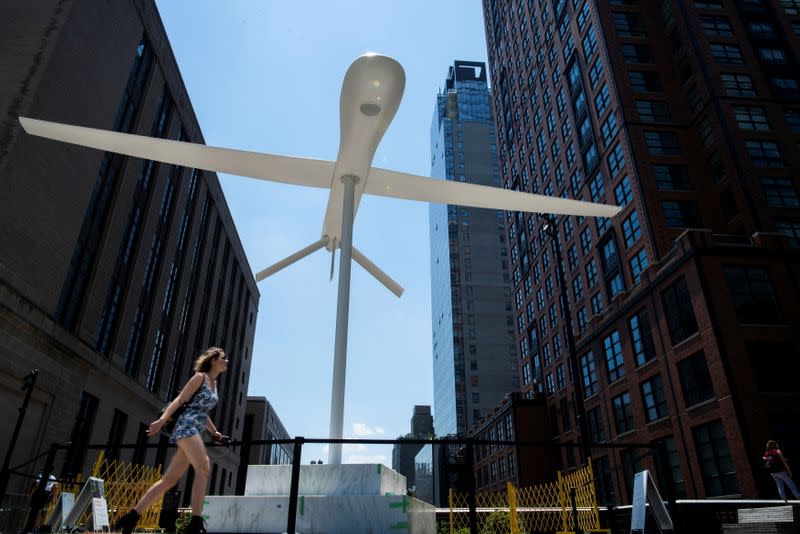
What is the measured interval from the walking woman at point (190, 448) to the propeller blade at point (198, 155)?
6.74 metres

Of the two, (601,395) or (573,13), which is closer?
(601,395)

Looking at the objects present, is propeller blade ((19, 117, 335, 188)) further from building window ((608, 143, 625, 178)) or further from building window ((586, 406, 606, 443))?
building window ((586, 406, 606, 443))

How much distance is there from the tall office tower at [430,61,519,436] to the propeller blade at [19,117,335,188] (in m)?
93.7

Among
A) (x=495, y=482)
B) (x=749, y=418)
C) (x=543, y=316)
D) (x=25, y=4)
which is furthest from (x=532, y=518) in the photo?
(x=495, y=482)

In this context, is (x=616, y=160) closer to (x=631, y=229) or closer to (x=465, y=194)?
(x=631, y=229)

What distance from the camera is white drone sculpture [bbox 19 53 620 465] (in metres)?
10.1

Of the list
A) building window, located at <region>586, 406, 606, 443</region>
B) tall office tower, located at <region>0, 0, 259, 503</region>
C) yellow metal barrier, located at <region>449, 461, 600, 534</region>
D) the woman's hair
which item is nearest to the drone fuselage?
the woman's hair

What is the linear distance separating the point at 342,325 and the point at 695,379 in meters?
28.5

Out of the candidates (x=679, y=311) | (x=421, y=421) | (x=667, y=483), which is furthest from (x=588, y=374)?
(x=421, y=421)

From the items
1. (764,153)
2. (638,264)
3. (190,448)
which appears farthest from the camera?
(638,264)

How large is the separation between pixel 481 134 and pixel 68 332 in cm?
12592

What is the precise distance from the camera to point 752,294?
30641 millimetres

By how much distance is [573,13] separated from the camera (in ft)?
186

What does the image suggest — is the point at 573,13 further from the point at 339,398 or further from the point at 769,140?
the point at 339,398
